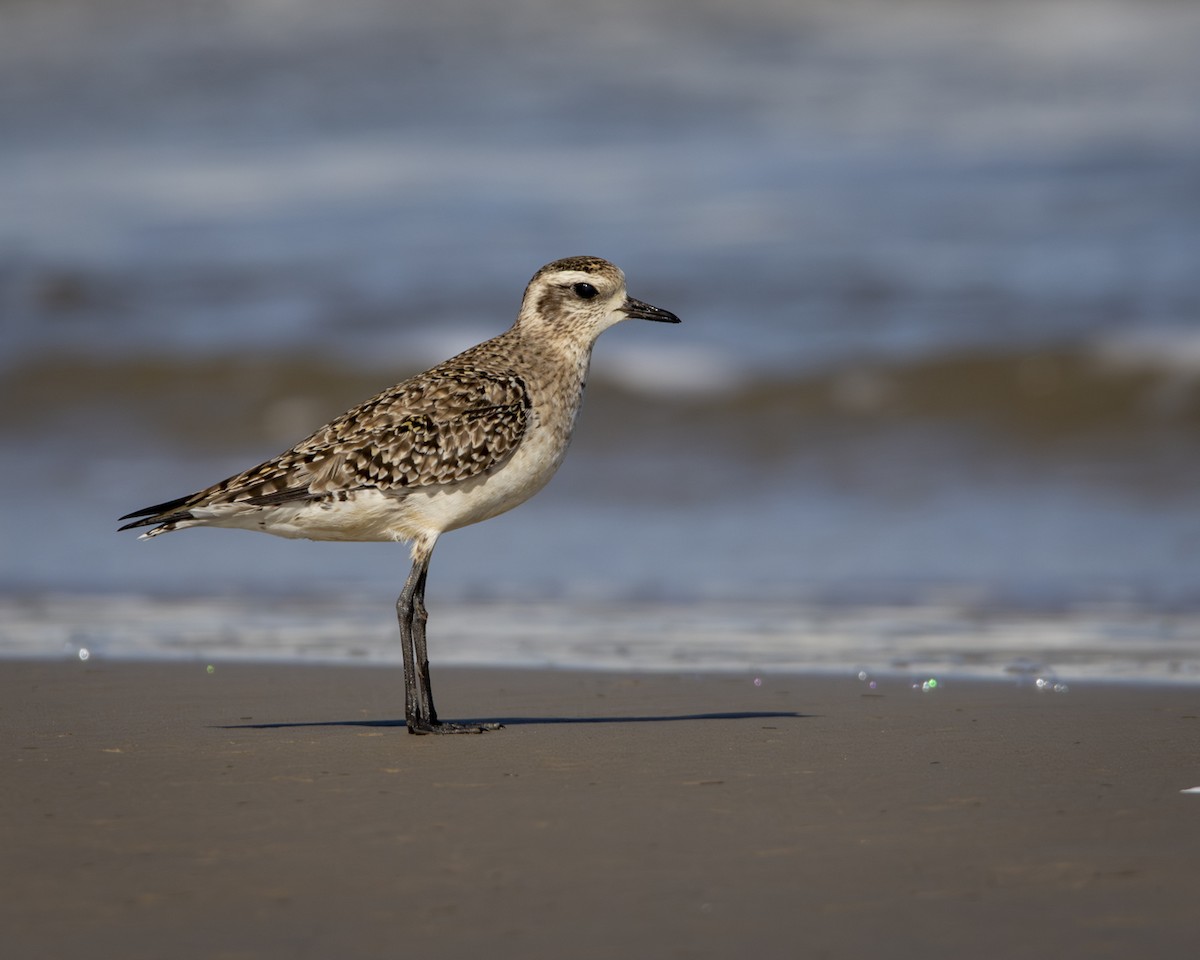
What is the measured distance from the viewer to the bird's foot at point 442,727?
241 inches

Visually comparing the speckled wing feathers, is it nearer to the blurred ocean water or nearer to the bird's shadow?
the bird's shadow

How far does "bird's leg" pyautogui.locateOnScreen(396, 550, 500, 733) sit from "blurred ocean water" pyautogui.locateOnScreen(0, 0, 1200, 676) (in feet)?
6.15

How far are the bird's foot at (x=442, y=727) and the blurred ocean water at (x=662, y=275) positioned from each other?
2061 millimetres

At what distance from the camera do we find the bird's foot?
612 cm

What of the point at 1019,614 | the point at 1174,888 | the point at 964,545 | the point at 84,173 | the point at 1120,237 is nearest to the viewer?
the point at 1174,888

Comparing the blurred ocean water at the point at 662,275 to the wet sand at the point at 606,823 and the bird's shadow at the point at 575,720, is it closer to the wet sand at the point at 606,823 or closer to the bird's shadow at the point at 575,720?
the bird's shadow at the point at 575,720

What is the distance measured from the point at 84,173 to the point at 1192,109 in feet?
50.6

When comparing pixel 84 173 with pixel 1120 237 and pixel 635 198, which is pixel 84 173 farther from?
pixel 1120 237

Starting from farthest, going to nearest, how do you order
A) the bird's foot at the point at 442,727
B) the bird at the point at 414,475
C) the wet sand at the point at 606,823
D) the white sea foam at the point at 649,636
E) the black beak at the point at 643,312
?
1. the white sea foam at the point at 649,636
2. the black beak at the point at 643,312
3. the bird at the point at 414,475
4. the bird's foot at the point at 442,727
5. the wet sand at the point at 606,823

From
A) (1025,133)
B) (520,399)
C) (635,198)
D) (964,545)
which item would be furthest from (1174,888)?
(1025,133)

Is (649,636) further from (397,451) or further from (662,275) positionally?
(662,275)

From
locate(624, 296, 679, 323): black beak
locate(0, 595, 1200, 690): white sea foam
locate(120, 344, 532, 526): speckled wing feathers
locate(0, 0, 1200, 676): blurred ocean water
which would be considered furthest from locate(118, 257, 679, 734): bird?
locate(0, 0, 1200, 676): blurred ocean water

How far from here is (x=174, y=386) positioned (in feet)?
53.3

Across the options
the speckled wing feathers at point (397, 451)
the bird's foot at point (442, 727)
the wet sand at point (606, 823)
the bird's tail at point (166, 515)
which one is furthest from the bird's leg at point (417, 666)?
the bird's tail at point (166, 515)
